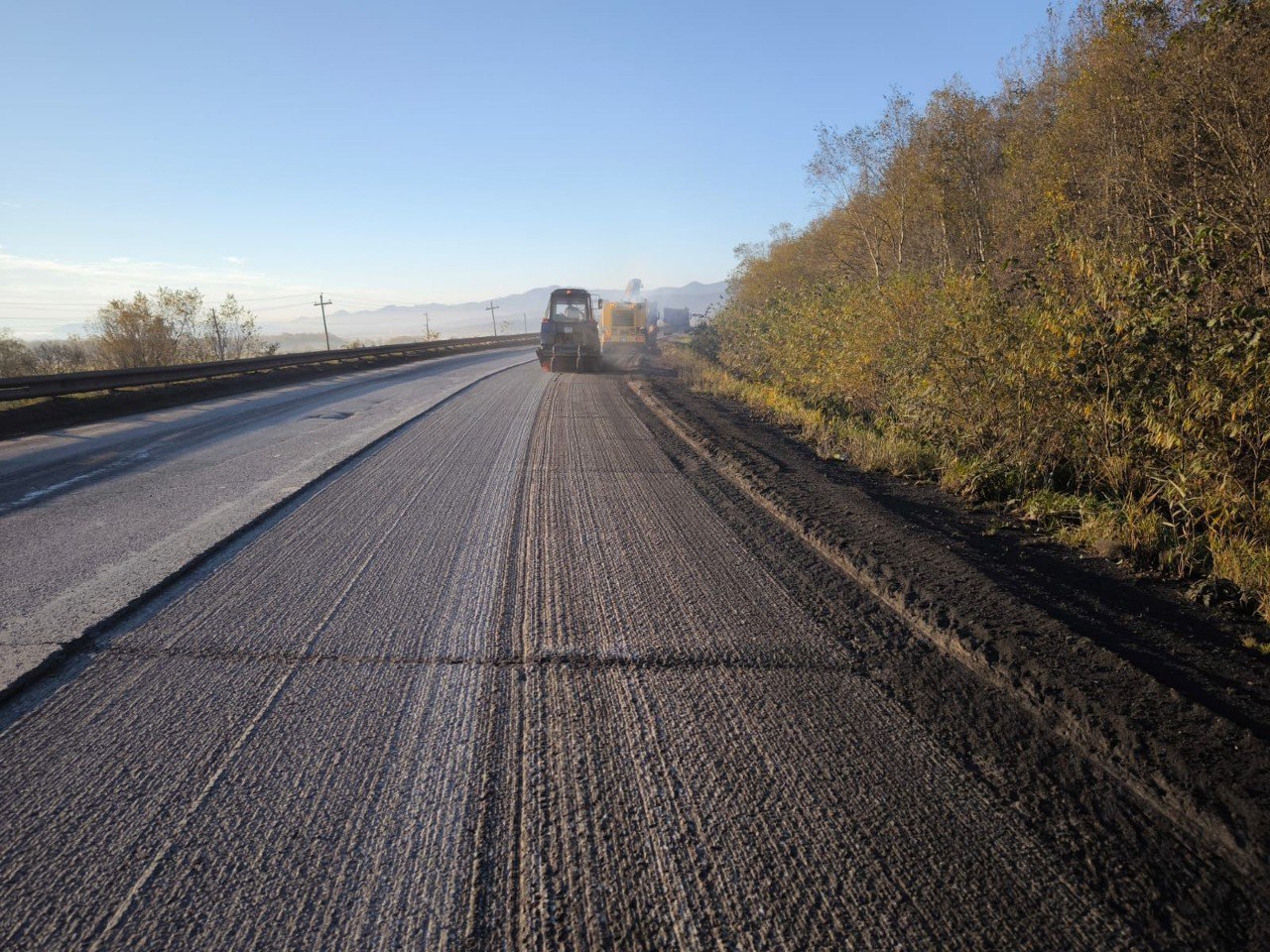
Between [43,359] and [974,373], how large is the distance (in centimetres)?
3096

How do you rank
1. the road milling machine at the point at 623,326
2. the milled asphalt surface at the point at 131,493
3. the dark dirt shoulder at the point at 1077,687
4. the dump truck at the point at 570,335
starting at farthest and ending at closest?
the road milling machine at the point at 623,326, the dump truck at the point at 570,335, the milled asphalt surface at the point at 131,493, the dark dirt shoulder at the point at 1077,687

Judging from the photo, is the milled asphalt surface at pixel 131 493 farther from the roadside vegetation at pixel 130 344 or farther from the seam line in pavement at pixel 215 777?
the roadside vegetation at pixel 130 344

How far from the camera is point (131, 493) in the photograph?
6402 millimetres

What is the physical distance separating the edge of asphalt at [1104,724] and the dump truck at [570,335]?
18.1 meters

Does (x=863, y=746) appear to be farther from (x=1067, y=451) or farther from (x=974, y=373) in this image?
(x=974, y=373)

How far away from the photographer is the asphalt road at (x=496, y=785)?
6.11 ft

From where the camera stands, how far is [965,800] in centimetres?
232

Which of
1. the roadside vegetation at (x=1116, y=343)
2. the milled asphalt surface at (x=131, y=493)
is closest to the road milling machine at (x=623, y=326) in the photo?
the roadside vegetation at (x=1116, y=343)

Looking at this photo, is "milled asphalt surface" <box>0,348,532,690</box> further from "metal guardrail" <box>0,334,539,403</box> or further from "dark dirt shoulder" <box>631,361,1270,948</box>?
"dark dirt shoulder" <box>631,361,1270,948</box>

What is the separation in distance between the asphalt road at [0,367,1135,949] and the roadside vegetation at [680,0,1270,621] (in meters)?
2.70

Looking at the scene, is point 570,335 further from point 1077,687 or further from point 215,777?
point 215,777

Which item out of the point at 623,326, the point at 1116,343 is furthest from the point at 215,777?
the point at 623,326

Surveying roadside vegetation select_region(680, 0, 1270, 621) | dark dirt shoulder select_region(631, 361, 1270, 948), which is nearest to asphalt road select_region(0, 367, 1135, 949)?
dark dirt shoulder select_region(631, 361, 1270, 948)

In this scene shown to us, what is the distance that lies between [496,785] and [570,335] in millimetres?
20124
